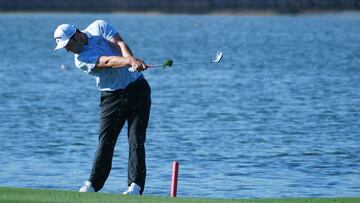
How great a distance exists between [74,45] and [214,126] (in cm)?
1325

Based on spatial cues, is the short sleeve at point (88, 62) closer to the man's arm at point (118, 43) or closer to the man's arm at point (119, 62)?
the man's arm at point (119, 62)

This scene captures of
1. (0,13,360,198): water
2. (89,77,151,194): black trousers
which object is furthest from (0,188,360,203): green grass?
(0,13,360,198): water

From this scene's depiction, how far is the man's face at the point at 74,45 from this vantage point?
14500mm

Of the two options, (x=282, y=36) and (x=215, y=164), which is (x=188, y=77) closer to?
(x=215, y=164)

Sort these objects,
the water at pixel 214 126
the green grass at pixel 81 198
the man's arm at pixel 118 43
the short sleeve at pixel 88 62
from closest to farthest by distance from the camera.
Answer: the green grass at pixel 81 198, the short sleeve at pixel 88 62, the man's arm at pixel 118 43, the water at pixel 214 126

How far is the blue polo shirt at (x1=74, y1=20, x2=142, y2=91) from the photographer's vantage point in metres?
14.6

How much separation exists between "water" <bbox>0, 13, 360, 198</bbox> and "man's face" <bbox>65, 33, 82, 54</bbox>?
3.86m

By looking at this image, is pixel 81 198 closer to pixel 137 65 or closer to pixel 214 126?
pixel 137 65

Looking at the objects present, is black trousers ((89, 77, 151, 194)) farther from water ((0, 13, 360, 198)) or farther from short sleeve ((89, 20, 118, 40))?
water ((0, 13, 360, 198))

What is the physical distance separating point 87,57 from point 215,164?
6.93 m

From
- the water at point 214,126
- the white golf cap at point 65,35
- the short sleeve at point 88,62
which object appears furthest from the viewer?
the water at point 214,126

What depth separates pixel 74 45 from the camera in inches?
573

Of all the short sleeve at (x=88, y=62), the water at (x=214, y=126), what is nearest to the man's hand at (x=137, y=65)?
the short sleeve at (x=88, y=62)

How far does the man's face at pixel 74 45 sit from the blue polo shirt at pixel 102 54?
0.06m
